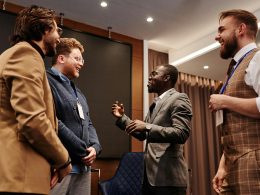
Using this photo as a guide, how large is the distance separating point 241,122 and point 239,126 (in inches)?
0.9

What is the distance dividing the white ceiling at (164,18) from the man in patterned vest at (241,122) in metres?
2.68

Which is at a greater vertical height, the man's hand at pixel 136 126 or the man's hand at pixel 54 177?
the man's hand at pixel 136 126

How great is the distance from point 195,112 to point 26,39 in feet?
16.2

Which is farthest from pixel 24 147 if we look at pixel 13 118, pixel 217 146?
pixel 217 146

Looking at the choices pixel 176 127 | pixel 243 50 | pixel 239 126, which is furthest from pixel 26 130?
pixel 243 50

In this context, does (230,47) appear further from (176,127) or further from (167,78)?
(167,78)

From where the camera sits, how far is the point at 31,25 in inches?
57.7

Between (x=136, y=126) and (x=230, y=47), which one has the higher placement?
(x=230, y=47)

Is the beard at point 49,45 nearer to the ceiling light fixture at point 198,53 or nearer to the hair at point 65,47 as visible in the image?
the hair at point 65,47

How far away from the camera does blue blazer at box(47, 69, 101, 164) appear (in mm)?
1699

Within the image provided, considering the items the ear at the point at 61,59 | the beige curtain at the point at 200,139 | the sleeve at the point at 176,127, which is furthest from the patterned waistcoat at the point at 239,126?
the beige curtain at the point at 200,139

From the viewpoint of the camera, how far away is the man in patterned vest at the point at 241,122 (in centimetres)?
140

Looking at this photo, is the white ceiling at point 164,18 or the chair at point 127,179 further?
the white ceiling at point 164,18

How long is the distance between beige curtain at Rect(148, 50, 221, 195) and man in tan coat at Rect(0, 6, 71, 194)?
13.8 feet
